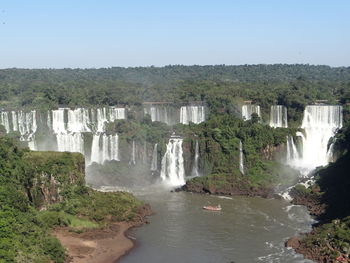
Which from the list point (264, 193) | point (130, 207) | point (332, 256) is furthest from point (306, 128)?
point (332, 256)

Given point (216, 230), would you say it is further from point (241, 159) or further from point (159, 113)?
point (159, 113)

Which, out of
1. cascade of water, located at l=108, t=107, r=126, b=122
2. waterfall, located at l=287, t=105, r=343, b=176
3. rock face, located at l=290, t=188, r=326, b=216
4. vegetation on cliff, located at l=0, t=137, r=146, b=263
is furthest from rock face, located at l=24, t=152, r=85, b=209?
waterfall, located at l=287, t=105, r=343, b=176

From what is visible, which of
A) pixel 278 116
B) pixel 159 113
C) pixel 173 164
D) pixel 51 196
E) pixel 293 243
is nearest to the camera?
pixel 293 243

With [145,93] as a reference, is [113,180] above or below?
below

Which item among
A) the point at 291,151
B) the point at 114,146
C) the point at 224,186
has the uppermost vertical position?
the point at 114,146

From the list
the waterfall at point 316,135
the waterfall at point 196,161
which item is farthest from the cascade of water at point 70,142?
the waterfall at point 316,135

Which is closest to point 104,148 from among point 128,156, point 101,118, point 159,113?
point 128,156

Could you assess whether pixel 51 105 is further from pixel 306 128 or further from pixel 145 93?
pixel 306 128

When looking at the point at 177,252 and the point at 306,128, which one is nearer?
the point at 177,252
